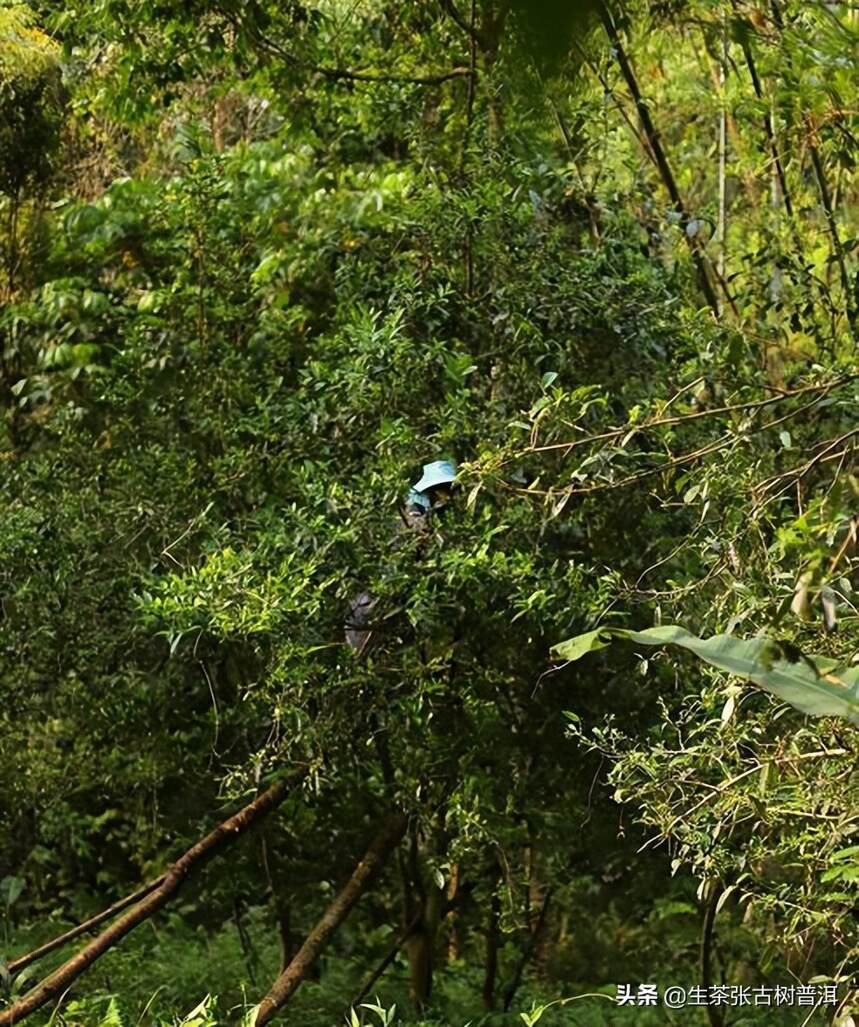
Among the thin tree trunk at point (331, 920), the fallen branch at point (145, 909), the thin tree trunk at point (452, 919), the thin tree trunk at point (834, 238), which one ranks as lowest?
the thin tree trunk at point (452, 919)

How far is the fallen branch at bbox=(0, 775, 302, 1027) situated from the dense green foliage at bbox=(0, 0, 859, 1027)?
0.31 ft

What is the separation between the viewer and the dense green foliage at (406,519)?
103 inches

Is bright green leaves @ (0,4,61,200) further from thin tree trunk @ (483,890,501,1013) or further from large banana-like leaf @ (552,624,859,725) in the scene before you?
large banana-like leaf @ (552,624,859,725)

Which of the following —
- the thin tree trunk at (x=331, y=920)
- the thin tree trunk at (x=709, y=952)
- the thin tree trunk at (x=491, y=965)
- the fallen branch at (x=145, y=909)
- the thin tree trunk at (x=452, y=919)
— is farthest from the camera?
the thin tree trunk at (x=491, y=965)

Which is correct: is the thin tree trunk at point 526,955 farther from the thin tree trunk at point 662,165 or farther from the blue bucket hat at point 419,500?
the thin tree trunk at point 662,165

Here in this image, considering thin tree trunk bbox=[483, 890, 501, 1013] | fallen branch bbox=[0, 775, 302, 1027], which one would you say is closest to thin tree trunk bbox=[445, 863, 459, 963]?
thin tree trunk bbox=[483, 890, 501, 1013]

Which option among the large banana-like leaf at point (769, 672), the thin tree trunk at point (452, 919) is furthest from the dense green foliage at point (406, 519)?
the large banana-like leaf at point (769, 672)

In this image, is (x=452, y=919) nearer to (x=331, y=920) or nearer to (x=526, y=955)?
(x=526, y=955)

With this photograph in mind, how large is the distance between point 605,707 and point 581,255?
1.11m

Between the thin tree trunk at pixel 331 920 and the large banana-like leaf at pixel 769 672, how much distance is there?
1.77 m

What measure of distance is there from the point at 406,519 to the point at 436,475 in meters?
0.11

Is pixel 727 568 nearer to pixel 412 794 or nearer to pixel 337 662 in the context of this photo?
pixel 337 662

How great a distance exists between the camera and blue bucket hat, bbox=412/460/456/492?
3.04 meters

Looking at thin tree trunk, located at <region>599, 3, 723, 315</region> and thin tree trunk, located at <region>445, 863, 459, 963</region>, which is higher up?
thin tree trunk, located at <region>599, 3, 723, 315</region>
